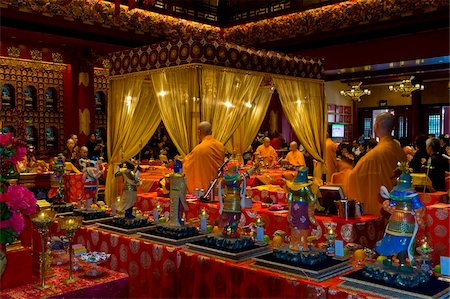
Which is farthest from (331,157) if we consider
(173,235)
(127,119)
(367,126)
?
(367,126)

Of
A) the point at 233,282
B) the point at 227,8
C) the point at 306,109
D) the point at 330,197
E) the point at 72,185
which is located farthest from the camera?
the point at 227,8

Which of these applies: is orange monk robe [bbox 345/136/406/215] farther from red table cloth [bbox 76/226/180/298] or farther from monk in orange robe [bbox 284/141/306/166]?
monk in orange robe [bbox 284/141/306/166]

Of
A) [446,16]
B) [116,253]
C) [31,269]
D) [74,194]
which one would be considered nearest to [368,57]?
[446,16]

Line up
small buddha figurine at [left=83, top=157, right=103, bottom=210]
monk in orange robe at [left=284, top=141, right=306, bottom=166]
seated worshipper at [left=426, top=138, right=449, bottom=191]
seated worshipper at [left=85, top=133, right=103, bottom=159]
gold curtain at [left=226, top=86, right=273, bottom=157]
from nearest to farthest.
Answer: small buddha figurine at [left=83, top=157, right=103, bottom=210], seated worshipper at [left=426, top=138, right=449, bottom=191], gold curtain at [left=226, top=86, right=273, bottom=157], monk in orange robe at [left=284, top=141, right=306, bottom=166], seated worshipper at [left=85, top=133, right=103, bottom=159]

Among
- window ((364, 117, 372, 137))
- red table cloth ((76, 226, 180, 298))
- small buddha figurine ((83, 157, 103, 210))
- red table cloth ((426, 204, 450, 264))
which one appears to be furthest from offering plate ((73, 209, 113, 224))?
window ((364, 117, 372, 137))

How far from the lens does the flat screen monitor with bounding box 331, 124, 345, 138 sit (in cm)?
1758

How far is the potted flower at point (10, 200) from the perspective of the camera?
212cm

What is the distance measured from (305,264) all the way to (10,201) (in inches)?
60.1

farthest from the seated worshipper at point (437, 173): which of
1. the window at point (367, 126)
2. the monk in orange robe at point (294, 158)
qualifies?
the window at point (367, 126)

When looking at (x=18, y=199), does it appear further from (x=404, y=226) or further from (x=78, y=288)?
(x=404, y=226)

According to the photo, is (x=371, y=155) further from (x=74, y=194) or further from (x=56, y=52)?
(x=56, y=52)

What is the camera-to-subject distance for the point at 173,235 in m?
3.38

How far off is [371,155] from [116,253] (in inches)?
106

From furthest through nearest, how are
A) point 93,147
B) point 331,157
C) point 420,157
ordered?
point 93,147 → point 331,157 → point 420,157
